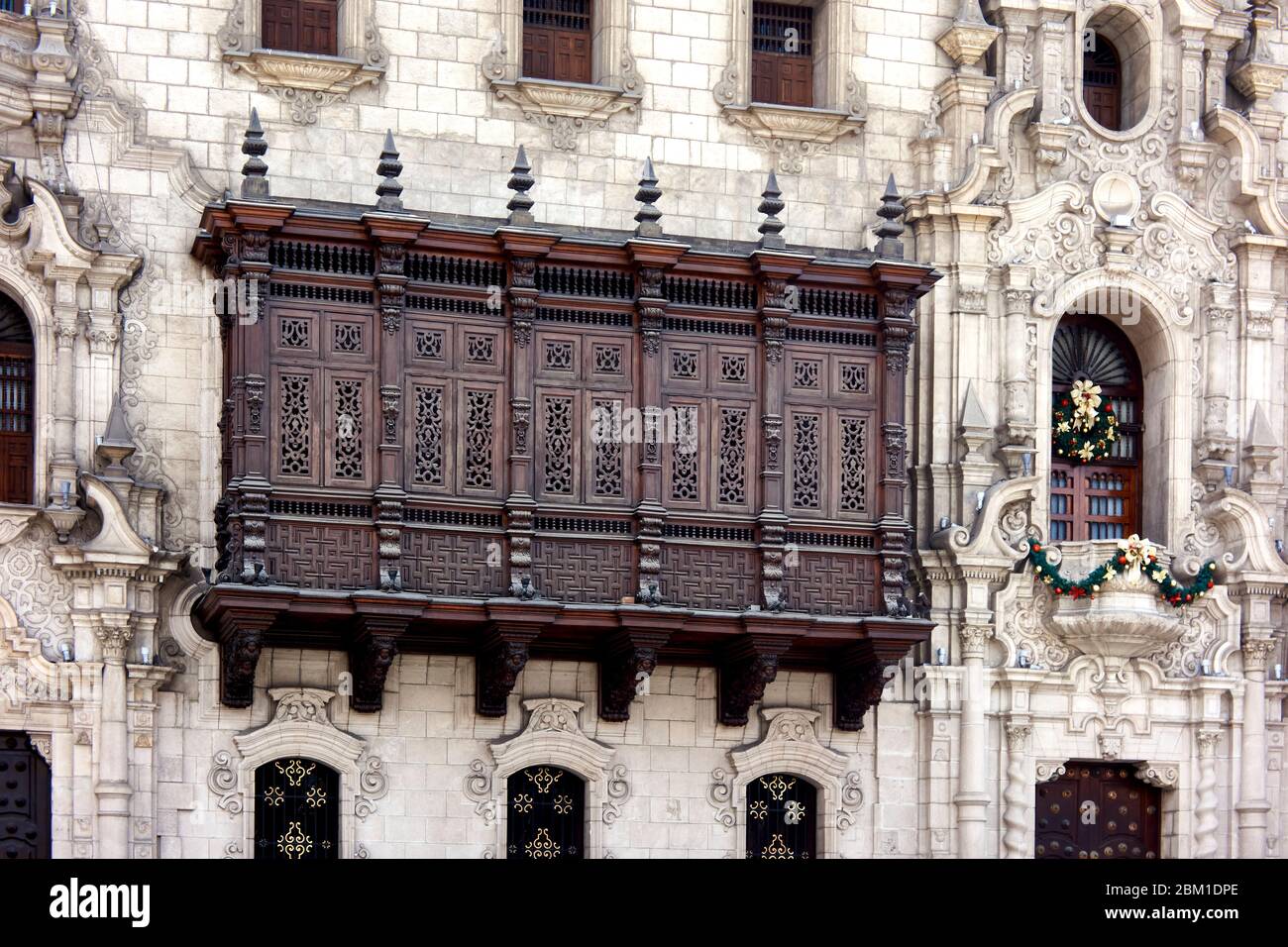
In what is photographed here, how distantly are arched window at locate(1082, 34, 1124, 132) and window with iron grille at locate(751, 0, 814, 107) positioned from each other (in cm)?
348

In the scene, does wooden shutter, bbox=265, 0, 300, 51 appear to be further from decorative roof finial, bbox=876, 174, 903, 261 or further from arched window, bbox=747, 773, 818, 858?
arched window, bbox=747, 773, 818, 858

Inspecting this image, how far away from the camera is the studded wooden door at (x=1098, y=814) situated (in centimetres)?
3083

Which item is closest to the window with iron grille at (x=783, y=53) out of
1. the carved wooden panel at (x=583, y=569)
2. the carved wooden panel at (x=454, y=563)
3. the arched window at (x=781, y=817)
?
the carved wooden panel at (x=583, y=569)

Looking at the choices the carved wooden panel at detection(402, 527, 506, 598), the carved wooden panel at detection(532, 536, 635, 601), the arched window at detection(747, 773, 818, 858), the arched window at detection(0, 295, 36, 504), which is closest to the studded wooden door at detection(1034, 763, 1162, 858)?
the arched window at detection(747, 773, 818, 858)

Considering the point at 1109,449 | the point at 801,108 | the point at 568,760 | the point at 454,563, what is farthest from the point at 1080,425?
the point at 454,563

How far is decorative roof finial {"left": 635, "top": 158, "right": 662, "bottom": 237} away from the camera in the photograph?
28.8 m

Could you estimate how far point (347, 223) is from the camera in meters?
28.0

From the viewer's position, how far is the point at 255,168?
27.8m

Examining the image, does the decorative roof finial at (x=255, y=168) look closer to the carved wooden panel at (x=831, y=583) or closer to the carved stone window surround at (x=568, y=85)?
the carved stone window surround at (x=568, y=85)

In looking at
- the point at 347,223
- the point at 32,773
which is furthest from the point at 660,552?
the point at 32,773

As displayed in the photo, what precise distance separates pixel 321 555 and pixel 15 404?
360cm

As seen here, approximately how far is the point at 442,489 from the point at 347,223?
2897 millimetres

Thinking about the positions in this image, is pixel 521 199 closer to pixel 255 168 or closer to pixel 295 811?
pixel 255 168

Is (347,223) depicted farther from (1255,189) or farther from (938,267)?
(1255,189)
